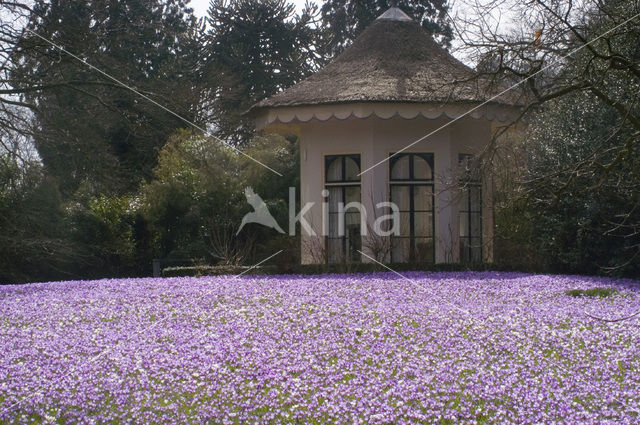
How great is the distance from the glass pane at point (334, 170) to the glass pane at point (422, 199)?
1.70 metres

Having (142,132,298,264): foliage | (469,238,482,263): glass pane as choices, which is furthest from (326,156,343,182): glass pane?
(142,132,298,264): foliage

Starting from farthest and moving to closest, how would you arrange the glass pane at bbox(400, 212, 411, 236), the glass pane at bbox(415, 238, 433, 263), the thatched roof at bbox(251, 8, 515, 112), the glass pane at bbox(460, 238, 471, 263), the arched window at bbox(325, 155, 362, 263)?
the glass pane at bbox(460, 238, 471, 263) → the arched window at bbox(325, 155, 362, 263) → the glass pane at bbox(400, 212, 411, 236) → the glass pane at bbox(415, 238, 433, 263) → the thatched roof at bbox(251, 8, 515, 112)

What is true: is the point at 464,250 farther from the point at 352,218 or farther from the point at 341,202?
the point at 341,202

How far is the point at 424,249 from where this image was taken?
1652cm

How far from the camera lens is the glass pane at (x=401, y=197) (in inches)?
653

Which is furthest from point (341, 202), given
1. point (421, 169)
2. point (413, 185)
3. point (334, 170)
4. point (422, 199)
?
point (421, 169)

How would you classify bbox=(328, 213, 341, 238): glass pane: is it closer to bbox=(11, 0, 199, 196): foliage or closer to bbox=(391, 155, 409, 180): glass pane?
bbox=(391, 155, 409, 180): glass pane

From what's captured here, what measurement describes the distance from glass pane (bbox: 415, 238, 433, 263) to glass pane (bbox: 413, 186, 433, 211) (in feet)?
2.25

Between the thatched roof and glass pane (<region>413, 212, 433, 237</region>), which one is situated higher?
the thatched roof

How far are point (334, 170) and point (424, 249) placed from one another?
261 centimetres

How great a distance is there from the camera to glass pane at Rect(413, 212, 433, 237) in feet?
54.6

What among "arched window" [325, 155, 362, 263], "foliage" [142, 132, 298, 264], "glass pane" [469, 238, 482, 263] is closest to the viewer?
"arched window" [325, 155, 362, 263]

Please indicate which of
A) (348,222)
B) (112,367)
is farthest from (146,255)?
(112,367)

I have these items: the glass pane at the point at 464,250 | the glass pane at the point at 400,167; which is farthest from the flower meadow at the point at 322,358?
the glass pane at the point at 400,167
